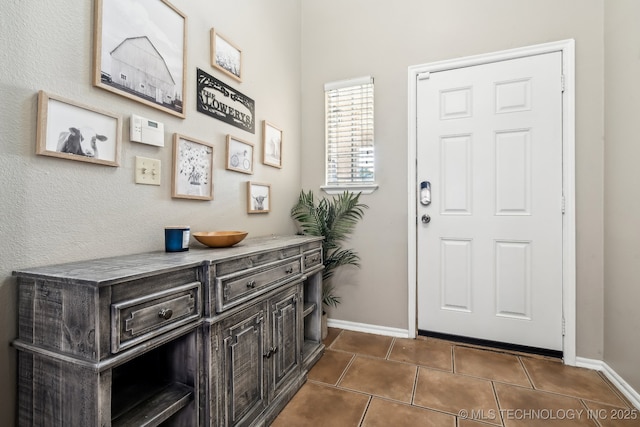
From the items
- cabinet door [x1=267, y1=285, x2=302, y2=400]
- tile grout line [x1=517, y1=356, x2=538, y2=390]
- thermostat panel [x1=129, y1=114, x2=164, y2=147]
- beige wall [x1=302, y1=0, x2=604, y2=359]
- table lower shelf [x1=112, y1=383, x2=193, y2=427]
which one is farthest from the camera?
beige wall [x1=302, y1=0, x2=604, y2=359]

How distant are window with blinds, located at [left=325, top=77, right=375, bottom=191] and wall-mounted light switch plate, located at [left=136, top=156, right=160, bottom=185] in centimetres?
151

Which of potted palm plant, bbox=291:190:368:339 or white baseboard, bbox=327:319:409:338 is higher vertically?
potted palm plant, bbox=291:190:368:339

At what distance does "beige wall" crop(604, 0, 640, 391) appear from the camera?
1604 millimetres

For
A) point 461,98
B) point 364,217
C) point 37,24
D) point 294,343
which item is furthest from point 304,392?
point 461,98

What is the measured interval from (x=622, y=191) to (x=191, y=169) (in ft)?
8.07

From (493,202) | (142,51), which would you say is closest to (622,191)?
(493,202)

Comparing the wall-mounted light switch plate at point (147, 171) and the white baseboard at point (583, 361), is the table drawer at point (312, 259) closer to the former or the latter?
the white baseboard at point (583, 361)

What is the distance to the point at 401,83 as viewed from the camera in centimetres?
240

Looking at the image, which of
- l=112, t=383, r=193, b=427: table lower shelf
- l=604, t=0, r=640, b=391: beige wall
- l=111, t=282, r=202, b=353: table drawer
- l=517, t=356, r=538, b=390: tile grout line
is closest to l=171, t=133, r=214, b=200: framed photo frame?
l=111, t=282, r=202, b=353: table drawer

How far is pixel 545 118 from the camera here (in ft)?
6.68

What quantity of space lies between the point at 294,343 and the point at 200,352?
0.72m

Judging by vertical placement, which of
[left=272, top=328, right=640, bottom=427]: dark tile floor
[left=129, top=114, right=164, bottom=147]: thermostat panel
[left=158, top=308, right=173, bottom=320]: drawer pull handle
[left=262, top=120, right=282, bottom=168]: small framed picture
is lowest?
[left=272, top=328, right=640, bottom=427]: dark tile floor

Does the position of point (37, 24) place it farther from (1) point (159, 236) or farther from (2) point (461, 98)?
(2) point (461, 98)

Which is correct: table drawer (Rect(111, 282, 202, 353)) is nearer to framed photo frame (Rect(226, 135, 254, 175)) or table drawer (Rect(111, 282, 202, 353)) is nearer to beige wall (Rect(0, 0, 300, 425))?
beige wall (Rect(0, 0, 300, 425))
